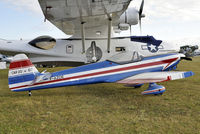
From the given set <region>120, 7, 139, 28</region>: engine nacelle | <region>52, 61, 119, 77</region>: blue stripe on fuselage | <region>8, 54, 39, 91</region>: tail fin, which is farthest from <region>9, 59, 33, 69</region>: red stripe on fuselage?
<region>120, 7, 139, 28</region>: engine nacelle

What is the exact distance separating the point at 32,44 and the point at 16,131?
6.75 metres

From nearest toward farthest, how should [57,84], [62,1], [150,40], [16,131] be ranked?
1. [16,131]
2. [57,84]
3. [62,1]
4. [150,40]

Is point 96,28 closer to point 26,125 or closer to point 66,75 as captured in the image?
point 66,75

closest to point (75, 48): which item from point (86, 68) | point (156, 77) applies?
point (86, 68)

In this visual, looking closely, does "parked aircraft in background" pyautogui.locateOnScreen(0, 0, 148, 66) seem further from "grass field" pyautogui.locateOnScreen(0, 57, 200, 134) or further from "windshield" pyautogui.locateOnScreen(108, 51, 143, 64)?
"grass field" pyautogui.locateOnScreen(0, 57, 200, 134)

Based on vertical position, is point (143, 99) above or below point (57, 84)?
below

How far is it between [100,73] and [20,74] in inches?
90.2

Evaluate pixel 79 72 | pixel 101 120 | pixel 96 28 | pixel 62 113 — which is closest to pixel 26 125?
pixel 62 113

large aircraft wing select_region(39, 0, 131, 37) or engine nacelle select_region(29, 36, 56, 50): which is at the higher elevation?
large aircraft wing select_region(39, 0, 131, 37)

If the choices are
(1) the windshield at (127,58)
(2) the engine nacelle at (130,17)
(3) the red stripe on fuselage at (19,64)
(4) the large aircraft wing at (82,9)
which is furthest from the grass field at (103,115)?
(2) the engine nacelle at (130,17)

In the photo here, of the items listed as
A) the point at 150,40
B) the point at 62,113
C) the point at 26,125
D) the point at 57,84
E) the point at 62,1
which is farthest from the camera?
the point at 150,40

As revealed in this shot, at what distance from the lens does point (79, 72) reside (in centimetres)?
499

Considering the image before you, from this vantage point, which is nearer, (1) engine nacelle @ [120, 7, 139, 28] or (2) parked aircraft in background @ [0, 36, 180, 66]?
(2) parked aircraft in background @ [0, 36, 180, 66]

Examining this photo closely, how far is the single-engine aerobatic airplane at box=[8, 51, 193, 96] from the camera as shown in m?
4.70
